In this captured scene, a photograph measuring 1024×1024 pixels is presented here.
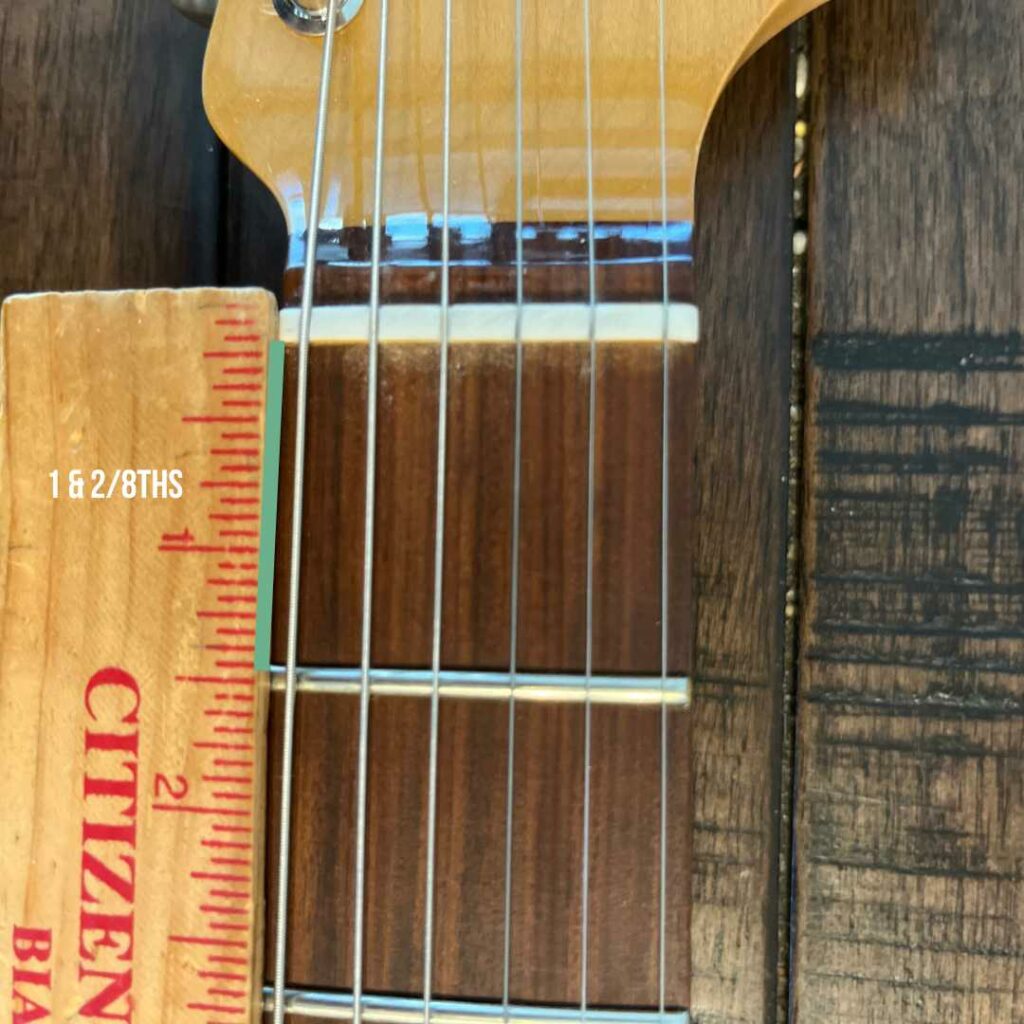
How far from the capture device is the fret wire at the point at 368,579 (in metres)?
0.40

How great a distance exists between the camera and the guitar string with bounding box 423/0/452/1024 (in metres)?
0.40

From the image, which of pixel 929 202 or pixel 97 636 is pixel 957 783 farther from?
pixel 97 636

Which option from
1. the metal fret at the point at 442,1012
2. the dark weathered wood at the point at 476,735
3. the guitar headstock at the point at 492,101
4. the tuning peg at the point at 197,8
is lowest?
the metal fret at the point at 442,1012

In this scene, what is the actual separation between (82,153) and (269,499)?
26 cm

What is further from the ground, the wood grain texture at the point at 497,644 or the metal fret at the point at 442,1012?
the wood grain texture at the point at 497,644

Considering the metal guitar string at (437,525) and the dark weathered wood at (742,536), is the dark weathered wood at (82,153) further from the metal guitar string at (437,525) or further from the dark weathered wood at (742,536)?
the dark weathered wood at (742,536)

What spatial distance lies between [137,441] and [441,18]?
0.22 metres

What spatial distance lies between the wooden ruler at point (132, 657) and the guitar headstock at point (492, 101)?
0.26 feet

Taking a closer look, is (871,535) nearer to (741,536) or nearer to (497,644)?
(741,536)

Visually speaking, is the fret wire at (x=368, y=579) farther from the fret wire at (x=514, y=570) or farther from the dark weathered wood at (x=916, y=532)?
the dark weathered wood at (x=916, y=532)

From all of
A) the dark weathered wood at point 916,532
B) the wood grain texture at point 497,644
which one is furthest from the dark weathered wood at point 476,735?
the dark weathered wood at point 916,532

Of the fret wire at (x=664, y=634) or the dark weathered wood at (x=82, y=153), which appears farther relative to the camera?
the dark weathered wood at (x=82, y=153)

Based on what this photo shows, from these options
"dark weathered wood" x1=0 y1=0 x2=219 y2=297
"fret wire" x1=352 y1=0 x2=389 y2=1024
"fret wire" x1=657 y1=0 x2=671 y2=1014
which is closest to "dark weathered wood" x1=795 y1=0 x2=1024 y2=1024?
"fret wire" x1=657 y1=0 x2=671 y2=1014

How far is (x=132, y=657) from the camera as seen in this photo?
0.40 meters
